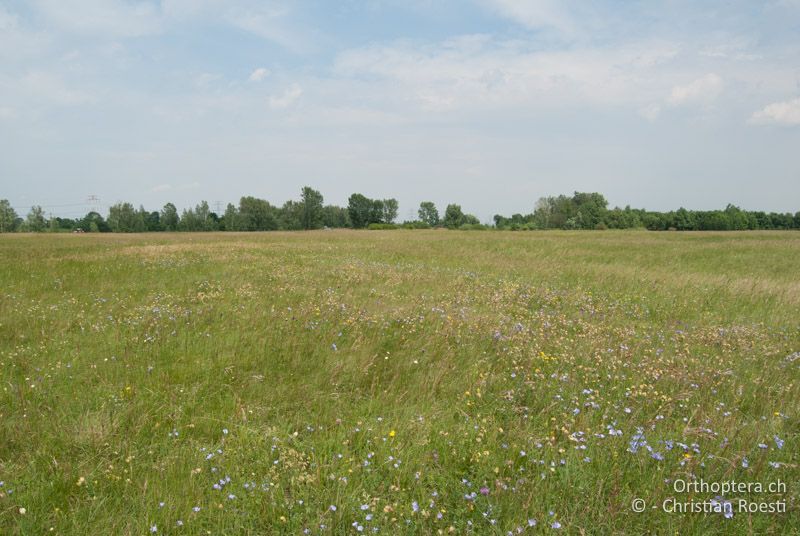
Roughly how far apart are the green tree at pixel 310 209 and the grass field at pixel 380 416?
11859cm

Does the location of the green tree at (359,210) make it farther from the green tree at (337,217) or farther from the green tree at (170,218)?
the green tree at (170,218)

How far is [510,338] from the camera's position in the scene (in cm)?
703

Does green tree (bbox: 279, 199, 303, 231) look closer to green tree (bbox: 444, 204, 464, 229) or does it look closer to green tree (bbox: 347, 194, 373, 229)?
green tree (bbox: 347, 194, 373, 229)

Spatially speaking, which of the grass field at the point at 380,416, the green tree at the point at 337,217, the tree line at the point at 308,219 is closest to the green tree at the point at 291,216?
the tree line at the point at 308,219

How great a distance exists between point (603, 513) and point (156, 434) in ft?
13.3

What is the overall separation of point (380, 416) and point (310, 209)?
124984 mm

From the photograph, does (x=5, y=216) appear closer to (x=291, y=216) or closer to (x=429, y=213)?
(x=291, y=216)

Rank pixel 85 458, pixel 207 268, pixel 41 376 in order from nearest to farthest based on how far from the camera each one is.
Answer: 1. pixel 85 458
2. pixel 41 376
3. pixel 207 268

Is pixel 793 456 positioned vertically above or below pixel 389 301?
below

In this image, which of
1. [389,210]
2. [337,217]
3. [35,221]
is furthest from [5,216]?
[389,210]

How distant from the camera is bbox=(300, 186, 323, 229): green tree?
4919 inches

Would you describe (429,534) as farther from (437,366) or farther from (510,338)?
(510,338)

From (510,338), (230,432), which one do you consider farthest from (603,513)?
(510,338)

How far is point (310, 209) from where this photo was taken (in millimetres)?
125125
